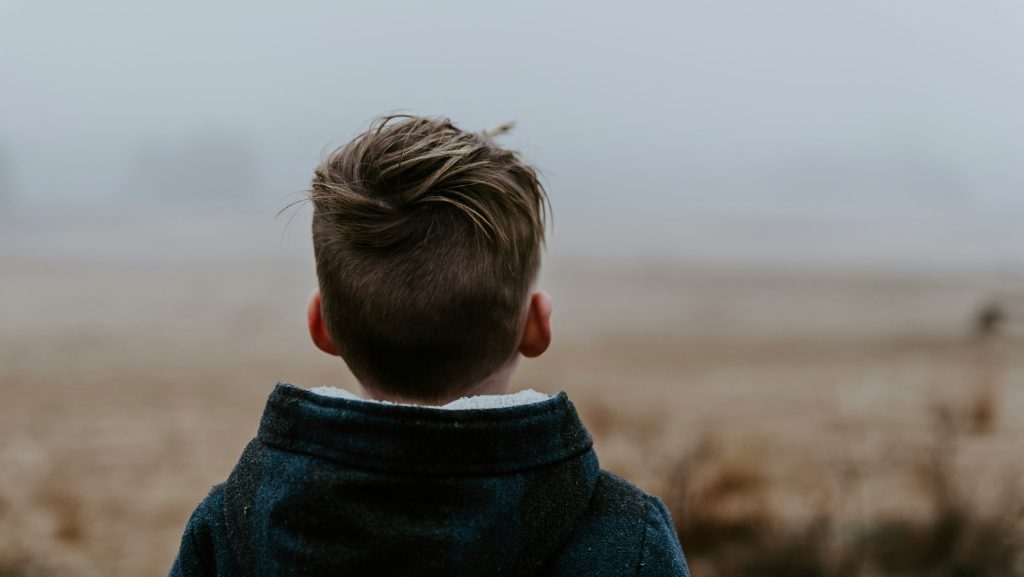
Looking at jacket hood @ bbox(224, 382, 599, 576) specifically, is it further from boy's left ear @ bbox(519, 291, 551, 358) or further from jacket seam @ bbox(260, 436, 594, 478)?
boy's left ear @ bbox(519, 291, 551, 358)

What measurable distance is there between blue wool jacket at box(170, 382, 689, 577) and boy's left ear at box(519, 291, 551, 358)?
16cm

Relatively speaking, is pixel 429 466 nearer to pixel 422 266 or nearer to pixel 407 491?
pixel 407 491

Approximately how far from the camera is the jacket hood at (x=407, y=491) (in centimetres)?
107

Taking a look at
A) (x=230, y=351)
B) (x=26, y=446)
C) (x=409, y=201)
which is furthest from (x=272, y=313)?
(x=409, y=201)

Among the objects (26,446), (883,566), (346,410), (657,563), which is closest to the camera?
(346,410)

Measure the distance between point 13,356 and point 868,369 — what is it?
12.4 meters

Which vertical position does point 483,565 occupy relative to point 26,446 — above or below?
above

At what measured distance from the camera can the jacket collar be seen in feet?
3.52

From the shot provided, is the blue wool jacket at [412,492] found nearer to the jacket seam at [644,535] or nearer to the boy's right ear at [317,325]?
the jacket seam at [644,535]

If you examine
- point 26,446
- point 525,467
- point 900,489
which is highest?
point 525,467

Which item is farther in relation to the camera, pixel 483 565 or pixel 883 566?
pixel 883 566

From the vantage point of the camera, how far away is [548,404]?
3.72 ft

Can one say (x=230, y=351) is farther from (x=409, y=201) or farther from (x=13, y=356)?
(x=409, y=201)

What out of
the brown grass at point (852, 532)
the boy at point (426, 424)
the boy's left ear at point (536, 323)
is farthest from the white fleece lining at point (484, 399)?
the brown grass at point (852, 532)
